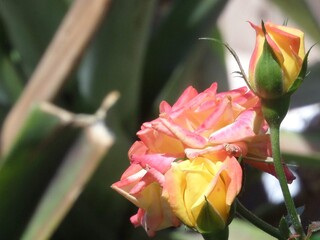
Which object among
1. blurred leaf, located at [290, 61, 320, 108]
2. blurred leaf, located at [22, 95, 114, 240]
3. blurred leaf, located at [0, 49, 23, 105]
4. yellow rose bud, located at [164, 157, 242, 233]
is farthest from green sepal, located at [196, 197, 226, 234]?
blurred leaf, located at [0, 49, 23, 105]

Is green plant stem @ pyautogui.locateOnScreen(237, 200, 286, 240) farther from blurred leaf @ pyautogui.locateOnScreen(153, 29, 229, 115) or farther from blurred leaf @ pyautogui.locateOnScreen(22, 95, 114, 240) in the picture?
blurred leaf @ pyautogui.locateOnScreen(153, 29, 229, 115)

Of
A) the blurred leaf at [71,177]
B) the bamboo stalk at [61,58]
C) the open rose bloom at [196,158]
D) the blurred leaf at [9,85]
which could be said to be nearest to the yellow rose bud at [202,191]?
the open rose bloom at [196,158]

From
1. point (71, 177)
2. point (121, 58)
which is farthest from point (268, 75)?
point (121, 58)

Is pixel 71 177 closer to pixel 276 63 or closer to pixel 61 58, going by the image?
pixel 61 58

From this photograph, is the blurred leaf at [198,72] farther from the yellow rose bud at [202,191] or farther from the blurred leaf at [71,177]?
the yellow rose bud at [202,191]

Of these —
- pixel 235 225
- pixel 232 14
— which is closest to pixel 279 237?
pixel 235 225

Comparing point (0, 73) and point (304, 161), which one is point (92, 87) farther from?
point (304, 161)

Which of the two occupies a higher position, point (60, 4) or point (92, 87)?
point (60, 4)
